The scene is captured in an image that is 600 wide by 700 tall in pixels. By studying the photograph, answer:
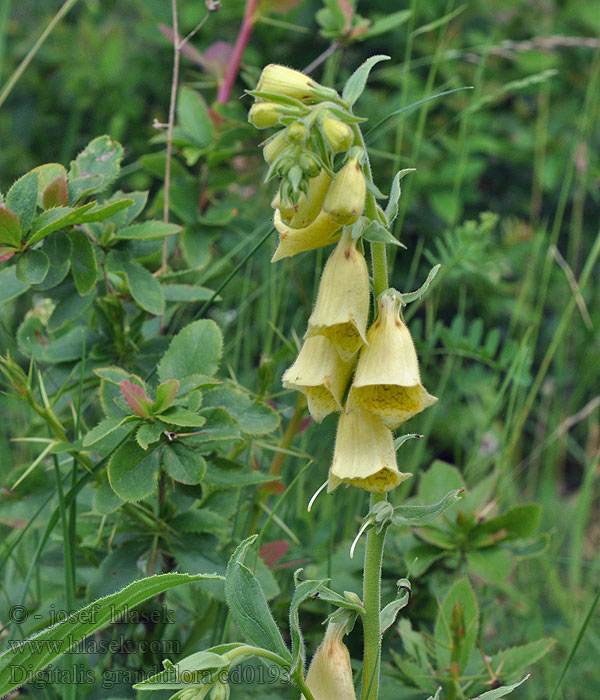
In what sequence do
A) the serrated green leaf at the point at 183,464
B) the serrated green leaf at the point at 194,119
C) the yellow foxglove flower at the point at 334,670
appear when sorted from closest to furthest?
the yellow foxglove flower at the point at 334,670 < the serrated green leaf at the point at 183,464 < the serrated green leaf at the point at 194,119

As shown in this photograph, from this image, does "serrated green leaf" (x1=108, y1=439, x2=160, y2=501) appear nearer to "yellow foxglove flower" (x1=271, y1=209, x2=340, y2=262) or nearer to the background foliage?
the background foliage

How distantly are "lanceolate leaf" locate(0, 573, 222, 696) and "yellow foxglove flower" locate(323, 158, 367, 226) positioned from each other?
0.38 metres

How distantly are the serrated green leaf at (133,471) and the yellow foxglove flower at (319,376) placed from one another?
241mm

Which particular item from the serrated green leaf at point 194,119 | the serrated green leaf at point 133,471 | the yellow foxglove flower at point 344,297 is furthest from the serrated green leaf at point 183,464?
the serrated green leaf at point 194,119

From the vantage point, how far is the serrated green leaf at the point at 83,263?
1.12 metres

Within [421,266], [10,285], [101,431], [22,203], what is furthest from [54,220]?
[421,266]

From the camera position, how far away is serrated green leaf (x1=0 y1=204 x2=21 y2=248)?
103cm

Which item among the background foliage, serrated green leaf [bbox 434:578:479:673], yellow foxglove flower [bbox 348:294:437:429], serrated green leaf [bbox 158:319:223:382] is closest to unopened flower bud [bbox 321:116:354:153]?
yellow foxglove flower [bbox 348:294:437:429]

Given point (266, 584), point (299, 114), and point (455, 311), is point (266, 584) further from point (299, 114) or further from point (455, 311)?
point (455, 311)

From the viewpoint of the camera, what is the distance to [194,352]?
3.72 ft

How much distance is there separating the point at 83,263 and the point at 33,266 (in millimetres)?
85

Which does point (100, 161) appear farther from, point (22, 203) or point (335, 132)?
point (335, 132)

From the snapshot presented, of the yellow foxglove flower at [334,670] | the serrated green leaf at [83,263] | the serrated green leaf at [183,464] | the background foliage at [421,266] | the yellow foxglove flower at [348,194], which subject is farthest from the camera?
the background foliage at [421,266]

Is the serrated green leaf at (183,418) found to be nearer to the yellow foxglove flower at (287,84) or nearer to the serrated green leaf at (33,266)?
the serrated green leaf at (33,266)
